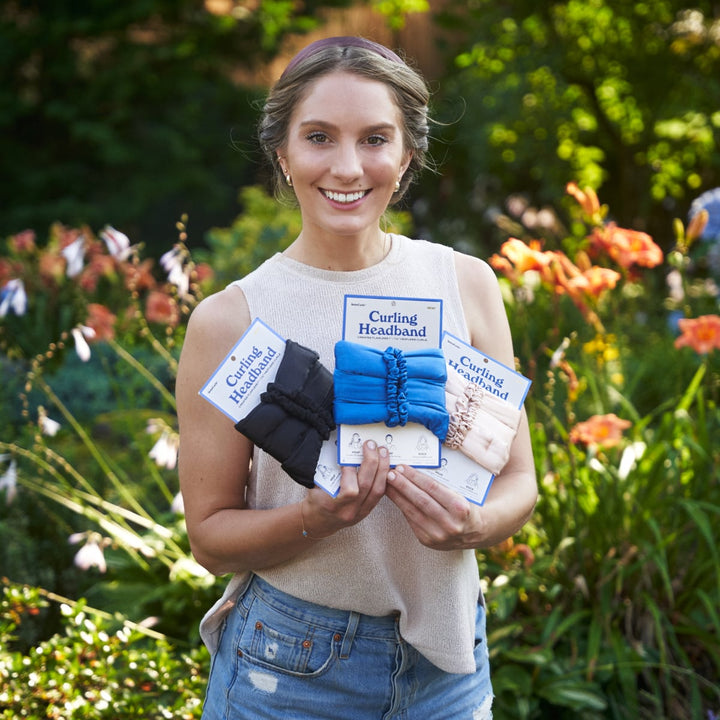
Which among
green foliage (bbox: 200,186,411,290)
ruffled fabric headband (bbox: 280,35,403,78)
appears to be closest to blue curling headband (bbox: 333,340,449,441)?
ruffled fabric headband (bbox: 280,35,403,78)

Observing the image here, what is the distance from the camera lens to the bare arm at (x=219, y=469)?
4.20 feet

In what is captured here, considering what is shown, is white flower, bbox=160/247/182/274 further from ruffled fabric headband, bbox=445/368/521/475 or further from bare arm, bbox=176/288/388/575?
ruffled fabric headband, bbox=445/368/521/475

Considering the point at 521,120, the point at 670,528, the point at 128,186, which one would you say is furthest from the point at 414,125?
the point at 128,186

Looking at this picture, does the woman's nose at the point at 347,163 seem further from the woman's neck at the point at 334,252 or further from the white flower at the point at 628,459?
the white flower at the point at 628,459

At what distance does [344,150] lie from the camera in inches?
50.4

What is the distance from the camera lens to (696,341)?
266 cm

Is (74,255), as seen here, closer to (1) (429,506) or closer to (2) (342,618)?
(2) (342,618)

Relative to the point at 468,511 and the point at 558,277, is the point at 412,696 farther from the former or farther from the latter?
the point at 558,277

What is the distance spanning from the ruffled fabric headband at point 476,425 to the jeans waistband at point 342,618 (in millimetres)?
317

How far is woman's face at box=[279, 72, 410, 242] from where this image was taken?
1.28m

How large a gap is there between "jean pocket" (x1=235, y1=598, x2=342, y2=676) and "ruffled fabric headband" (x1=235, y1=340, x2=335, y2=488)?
0.92ft

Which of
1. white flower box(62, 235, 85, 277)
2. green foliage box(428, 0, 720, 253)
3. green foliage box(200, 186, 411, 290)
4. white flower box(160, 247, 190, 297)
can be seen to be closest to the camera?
white flower box(160, 247, 190, 297)

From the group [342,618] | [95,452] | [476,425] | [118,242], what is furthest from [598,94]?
[342,618]

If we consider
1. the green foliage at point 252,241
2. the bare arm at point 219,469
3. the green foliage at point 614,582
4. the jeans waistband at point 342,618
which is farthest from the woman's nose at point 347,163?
the green foliage at point 252,241
